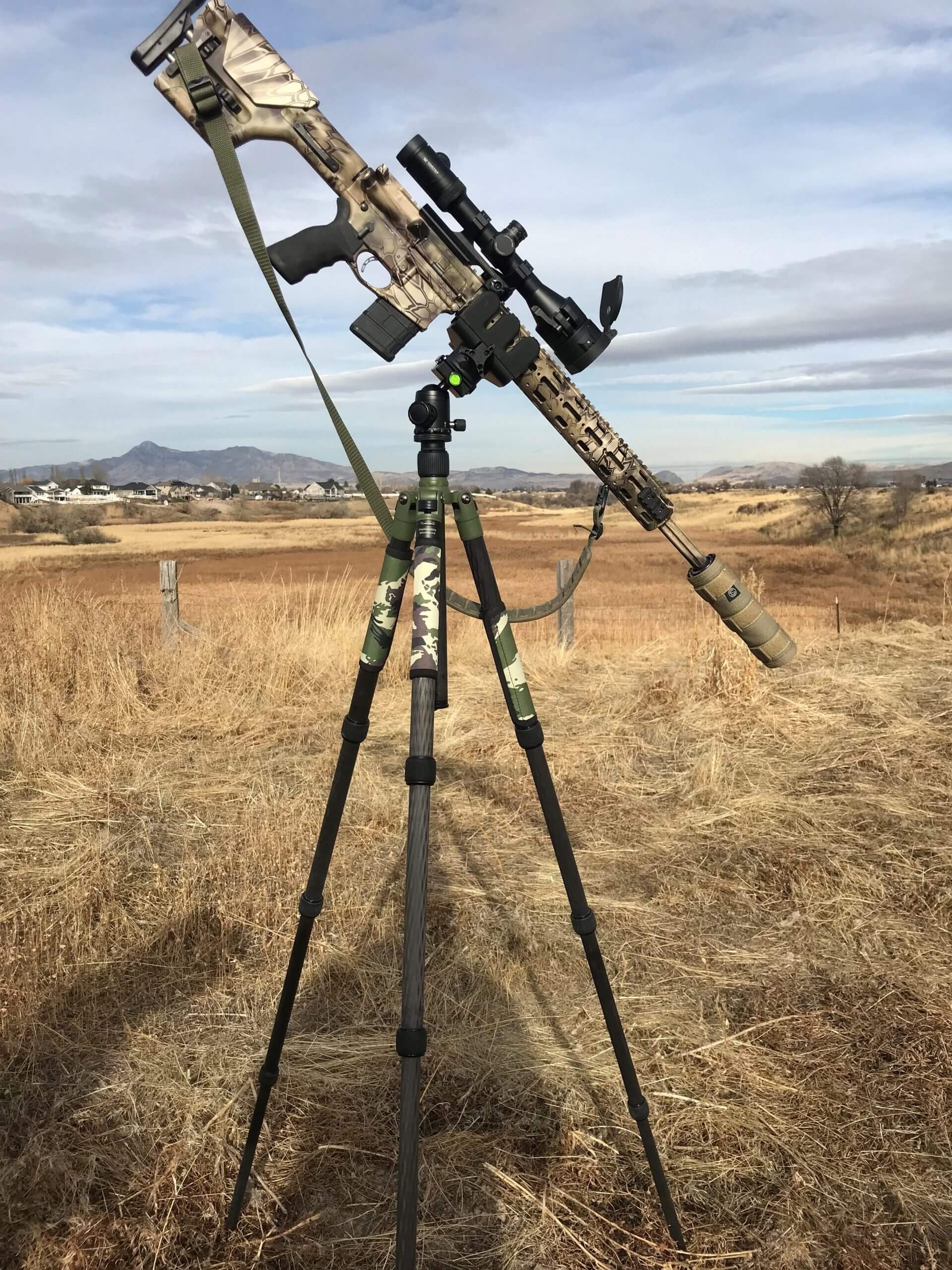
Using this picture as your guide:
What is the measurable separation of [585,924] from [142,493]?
9194 centimetres

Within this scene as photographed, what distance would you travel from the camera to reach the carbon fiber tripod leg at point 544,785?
230 cm

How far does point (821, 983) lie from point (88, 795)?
162 inches

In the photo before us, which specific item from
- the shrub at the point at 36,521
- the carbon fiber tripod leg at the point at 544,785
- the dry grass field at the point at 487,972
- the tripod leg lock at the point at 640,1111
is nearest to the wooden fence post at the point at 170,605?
the dry grass field at the point at 487,972

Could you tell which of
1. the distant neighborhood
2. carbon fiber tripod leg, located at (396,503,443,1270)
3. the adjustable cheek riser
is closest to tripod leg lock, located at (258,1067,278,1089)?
carbon fiber tripod leg, located at (396,503,443,1270)

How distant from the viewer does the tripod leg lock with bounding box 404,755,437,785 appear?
6.73 feet

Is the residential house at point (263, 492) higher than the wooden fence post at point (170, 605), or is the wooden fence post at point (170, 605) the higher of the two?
the residential house at point (263, 492)

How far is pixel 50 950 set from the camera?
3.73 meters

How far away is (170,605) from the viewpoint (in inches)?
378

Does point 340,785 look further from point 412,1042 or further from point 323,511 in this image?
point 323,511

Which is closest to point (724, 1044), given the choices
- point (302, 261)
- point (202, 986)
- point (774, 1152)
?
point (774, 1152)

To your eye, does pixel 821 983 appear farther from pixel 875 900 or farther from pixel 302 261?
pixel 302 261

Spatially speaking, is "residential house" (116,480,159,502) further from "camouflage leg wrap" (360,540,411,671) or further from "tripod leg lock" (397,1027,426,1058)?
"tripod leg lock" (397,1027,426,1058)

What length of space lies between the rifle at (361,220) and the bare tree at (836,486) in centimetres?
3039

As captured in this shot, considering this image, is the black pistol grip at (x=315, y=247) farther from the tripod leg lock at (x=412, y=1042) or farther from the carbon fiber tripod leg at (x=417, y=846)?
the tripod leg lock at (x=412, y=1042)
